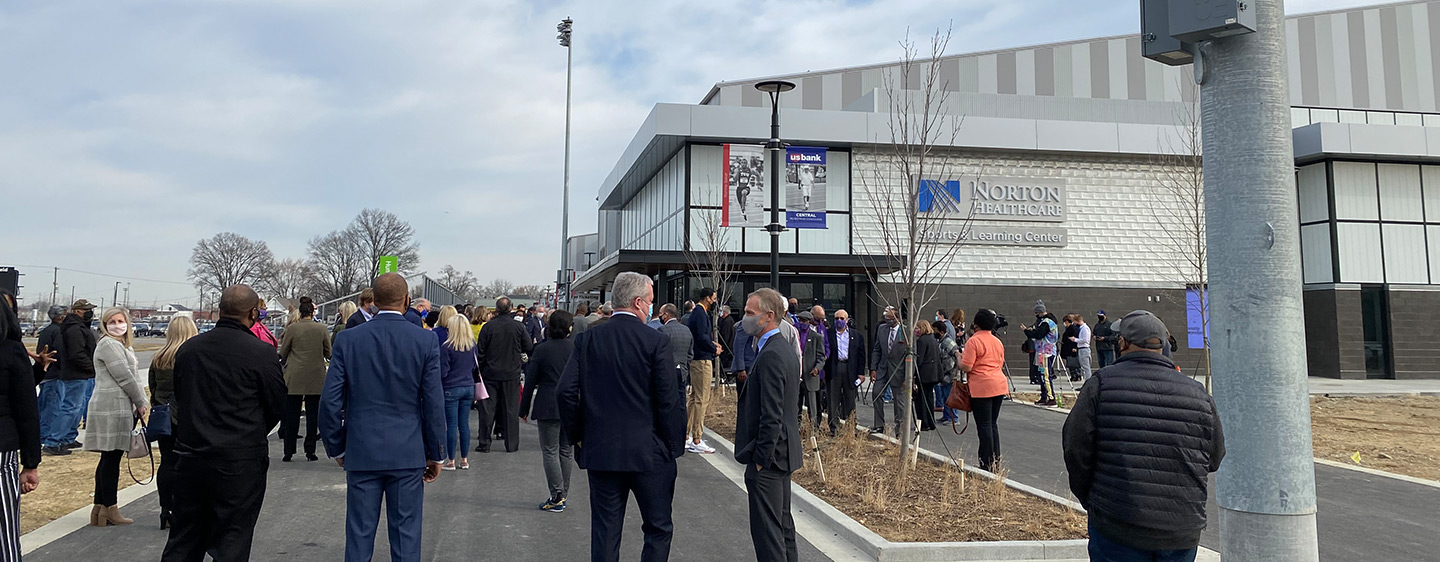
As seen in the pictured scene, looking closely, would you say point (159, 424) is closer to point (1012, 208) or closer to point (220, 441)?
point (220, 441)

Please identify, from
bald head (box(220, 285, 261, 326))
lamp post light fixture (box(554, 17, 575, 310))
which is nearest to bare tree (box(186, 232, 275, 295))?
lamp post light fixture (box(554, 17, 575, 310))

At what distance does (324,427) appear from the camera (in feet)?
15.6

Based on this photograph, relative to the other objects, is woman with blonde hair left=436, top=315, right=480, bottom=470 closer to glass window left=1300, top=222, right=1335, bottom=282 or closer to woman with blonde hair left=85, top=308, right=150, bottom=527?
woman with blonde hair left=85, top=308, right=150, bottom=527

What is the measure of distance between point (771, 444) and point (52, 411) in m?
10.4

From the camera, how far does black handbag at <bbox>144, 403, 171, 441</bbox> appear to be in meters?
6.05

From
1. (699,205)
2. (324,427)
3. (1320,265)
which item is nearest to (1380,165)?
(1320,265)

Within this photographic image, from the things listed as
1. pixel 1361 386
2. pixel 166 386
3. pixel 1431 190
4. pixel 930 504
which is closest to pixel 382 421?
pixel 166 386

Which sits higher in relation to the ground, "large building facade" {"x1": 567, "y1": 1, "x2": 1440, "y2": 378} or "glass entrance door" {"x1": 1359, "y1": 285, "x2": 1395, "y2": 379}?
"large building facade" {"x1": 567, "y1": 1, "x2": 1440, "y2": 378}

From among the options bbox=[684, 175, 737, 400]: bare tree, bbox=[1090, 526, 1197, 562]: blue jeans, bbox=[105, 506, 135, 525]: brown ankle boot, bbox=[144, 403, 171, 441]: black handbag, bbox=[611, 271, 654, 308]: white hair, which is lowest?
bbox=[105, 506, 135, 525]: brown ankle boot

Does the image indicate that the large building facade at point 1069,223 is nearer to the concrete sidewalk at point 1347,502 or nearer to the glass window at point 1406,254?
the glass window at point 1406,254

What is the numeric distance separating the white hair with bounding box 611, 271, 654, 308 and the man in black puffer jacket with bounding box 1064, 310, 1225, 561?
2.54 metres

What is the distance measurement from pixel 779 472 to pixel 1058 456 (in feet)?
23.0

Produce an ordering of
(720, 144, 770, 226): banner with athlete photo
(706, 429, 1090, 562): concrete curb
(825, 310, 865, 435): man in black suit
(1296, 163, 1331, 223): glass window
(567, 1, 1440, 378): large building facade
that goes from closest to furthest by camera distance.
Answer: (706, 429, 1090, 562): concrete curb → (825, 310, 865, 435): man in black suit → (720, 144, 770, 226): banner with athlete photo → (567, 1, 1440, 378): large building facade → (1296, 163, 1331, 223): glass window

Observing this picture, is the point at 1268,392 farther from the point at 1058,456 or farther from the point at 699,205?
the point at 699,205
